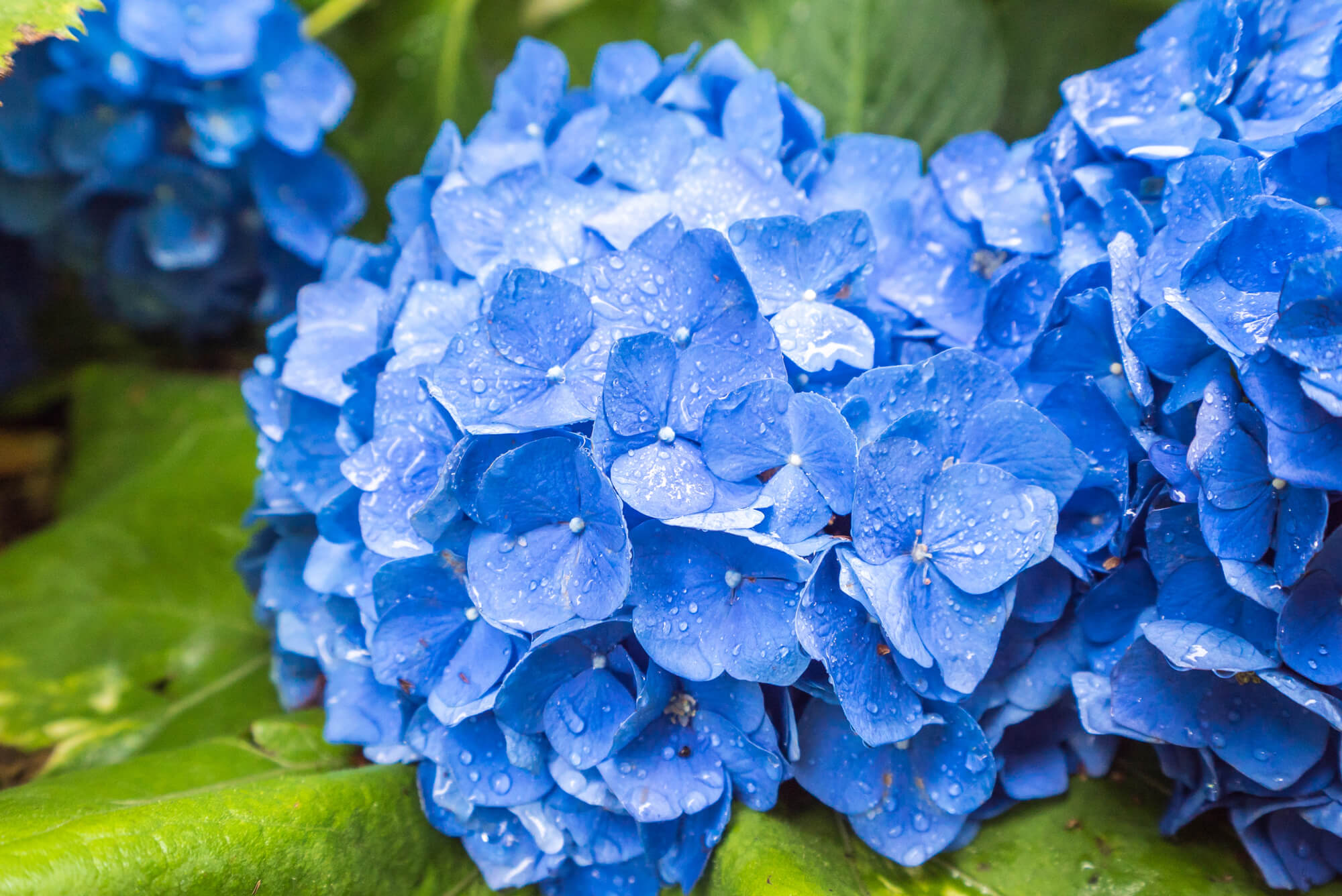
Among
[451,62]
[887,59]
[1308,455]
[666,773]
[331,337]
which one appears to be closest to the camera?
[1308,455]

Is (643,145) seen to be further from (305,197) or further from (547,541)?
(305,197)

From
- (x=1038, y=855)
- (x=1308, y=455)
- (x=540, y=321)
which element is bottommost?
(x=1038, y=855)

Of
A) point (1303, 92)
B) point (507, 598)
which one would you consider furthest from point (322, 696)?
point (1303, 92)

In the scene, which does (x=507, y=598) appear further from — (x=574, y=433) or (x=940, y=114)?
(x=940, y=114)

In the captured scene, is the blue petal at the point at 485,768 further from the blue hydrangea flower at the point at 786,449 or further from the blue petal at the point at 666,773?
the blue hydrangea flower at the point at 786,449

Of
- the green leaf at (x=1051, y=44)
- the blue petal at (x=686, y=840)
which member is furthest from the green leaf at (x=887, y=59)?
the blue petal at (x=686, y=840)

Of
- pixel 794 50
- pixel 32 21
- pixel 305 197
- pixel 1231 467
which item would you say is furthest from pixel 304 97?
pixel 1231 467
